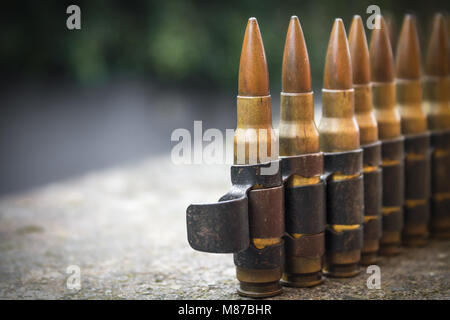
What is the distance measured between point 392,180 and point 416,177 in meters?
0.26

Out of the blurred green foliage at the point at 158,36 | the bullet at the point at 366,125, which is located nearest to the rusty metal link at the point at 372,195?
the bullet at the point at 366,125

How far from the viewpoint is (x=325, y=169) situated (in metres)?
2.89

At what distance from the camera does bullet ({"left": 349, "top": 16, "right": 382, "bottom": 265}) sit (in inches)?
119

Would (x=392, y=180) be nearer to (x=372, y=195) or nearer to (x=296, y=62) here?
(x=372, y=195)

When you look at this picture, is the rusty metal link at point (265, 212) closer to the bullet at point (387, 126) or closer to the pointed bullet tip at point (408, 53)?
the bullet at point (387, 126)

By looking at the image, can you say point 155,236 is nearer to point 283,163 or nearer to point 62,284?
point 62,284

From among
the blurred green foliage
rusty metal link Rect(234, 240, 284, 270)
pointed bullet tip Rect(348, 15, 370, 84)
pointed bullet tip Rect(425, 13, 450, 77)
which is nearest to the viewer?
rusty metal link Rect(234, 240, 284, 270)

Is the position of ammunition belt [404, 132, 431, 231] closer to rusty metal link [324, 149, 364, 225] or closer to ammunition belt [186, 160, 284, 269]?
rusty metal link [324, 149, 364, 225]

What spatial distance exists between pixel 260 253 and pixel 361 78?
98 centimetres

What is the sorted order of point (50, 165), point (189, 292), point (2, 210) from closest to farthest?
point (189, 292) < point (2, 210) < point (50, 165)

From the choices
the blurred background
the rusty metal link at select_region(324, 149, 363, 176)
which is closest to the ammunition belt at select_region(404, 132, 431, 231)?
the rusty metal link at select_region(324, 149, 363, 176)

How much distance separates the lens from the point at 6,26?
792 cm

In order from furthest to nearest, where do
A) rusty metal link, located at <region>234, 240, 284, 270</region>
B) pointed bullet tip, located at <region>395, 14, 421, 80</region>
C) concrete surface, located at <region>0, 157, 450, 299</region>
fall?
pointed bullet tip, located at <region>395, 14, 421, 80</region>, concrete surface, located at <region>0, 157, 450, 299</region>, rusty metal link, located at <region>234, 240, 284, 270</region>

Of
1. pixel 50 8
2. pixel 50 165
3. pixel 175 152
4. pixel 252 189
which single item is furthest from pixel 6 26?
pixel 252 189
